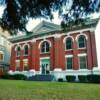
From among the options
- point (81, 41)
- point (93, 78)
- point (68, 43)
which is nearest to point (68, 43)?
point (68, 43)

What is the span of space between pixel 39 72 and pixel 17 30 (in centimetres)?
2827

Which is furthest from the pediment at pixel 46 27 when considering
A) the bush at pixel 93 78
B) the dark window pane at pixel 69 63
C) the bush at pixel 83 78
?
the bush at pixel 93 78

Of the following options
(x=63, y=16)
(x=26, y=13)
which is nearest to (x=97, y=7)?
(x=63, y=16)

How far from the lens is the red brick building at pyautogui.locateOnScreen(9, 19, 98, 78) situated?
106 ft

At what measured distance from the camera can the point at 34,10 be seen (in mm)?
8969

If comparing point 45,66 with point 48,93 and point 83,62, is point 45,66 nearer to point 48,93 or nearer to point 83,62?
point 83,62

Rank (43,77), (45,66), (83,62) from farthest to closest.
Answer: (45,66), (43,77), (83,62)

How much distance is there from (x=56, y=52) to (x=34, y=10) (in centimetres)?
2643

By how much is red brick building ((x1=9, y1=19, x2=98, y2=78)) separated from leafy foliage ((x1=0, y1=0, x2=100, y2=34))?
64.7ft

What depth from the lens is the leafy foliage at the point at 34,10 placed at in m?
8.30

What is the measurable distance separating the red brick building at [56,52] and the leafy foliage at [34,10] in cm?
1973

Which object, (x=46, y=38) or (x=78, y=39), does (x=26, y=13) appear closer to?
(x=78, y=39)

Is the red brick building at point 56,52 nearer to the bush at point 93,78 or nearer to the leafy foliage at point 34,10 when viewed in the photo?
the bush at point 93,78

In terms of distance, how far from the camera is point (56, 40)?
3588 cm
